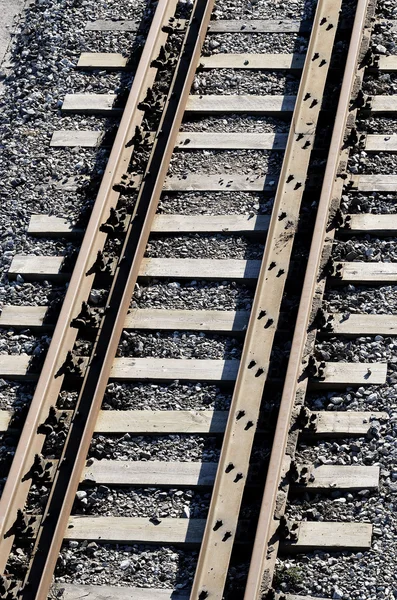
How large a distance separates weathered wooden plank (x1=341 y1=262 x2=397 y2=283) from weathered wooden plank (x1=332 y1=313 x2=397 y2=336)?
1.02 ft

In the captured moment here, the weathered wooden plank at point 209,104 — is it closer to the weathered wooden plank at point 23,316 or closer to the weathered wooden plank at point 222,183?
the weathered wooden plank at point 222,183

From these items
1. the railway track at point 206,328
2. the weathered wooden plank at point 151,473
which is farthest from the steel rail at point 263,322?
the weathered wooden plank at point 151,473

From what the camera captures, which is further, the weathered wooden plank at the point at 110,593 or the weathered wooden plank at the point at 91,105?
the weathered wooden plank at the point at 91,105

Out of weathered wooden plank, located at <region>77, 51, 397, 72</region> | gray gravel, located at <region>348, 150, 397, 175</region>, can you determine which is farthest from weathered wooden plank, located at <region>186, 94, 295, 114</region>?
gray gravel, located at <region>348, 150, 397, 175</region>

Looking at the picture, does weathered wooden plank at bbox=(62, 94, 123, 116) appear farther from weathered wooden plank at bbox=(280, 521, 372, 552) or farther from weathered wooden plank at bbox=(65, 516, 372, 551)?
weathered wooden plank at bbox=(280, 521, 372, 552)

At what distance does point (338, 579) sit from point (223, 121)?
4.08 meters

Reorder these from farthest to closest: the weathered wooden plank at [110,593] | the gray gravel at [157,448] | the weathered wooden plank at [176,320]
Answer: the weathered wooden plank at [176,320], the gray gravel at [157,448], the weathered wooden plank at [110,593]

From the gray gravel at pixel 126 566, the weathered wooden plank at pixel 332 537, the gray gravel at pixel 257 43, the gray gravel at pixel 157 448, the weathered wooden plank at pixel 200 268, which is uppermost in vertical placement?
the gray gravel at pixel 257 43

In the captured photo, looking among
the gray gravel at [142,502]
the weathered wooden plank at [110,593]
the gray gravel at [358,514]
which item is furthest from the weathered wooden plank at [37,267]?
the weathered wooden plank at [110,593]

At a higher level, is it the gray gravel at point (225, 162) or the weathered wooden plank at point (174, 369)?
the gray gravel at point (225, 162)

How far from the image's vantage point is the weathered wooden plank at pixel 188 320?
8.54m

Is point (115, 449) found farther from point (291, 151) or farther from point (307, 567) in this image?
point (291, 151)

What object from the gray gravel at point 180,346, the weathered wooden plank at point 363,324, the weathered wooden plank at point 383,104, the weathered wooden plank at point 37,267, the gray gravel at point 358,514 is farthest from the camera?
the weathered wooden plank at point 383,104

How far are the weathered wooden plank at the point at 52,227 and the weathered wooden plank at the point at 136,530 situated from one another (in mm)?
2414
